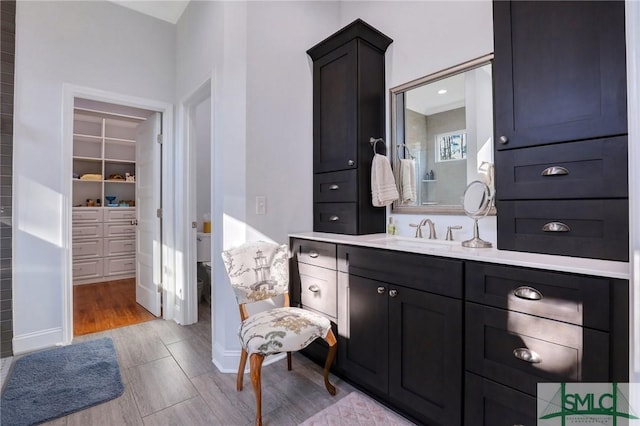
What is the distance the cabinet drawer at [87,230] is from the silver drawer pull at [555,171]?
5338 mm

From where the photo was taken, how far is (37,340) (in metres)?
2.41

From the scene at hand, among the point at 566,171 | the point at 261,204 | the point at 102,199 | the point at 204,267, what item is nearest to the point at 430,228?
the point at 566,171

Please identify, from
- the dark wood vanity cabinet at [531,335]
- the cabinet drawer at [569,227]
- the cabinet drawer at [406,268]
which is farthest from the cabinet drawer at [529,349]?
the cabinet drawer at [569,227]

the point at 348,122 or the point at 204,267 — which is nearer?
the point at 348,122

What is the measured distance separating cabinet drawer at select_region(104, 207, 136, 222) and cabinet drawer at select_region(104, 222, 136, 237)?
79mm

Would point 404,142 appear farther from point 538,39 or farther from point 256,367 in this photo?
point 256,367

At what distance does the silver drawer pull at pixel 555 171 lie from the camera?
128cm

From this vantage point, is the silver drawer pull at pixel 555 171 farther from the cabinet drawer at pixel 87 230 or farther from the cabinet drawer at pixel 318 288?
the cabinet drawer at pixel 87 230

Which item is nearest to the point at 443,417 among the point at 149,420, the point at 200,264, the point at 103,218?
the point at 149,420

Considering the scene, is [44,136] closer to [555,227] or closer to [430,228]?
[430,228]

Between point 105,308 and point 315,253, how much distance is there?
Result: 2.78 metres

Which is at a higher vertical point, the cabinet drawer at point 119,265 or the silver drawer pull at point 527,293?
the silver drawer pull at point 527,293

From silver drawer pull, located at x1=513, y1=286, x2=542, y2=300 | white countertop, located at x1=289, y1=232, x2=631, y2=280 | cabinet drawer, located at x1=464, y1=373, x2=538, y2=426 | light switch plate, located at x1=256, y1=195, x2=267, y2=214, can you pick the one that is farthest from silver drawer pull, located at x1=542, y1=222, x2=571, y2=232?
→ light switch plate, located at x1=256, y1=195, x2=267, y2=214

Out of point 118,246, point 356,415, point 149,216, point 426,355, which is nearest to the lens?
point 426,355
